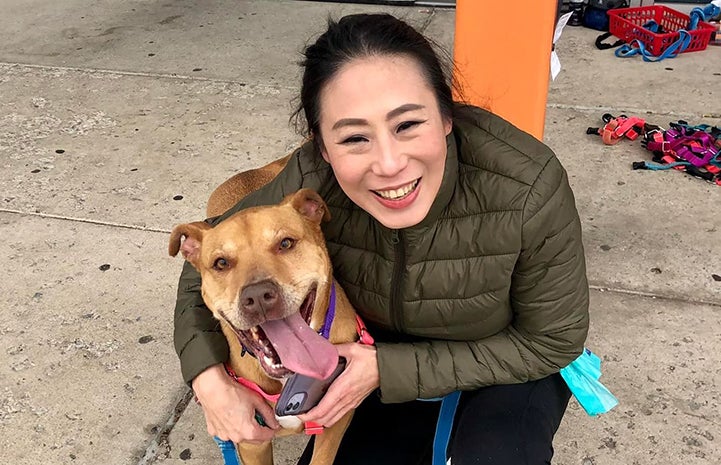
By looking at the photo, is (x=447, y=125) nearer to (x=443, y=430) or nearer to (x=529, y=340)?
(x=529, y=340)

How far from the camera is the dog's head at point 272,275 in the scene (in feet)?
6.46

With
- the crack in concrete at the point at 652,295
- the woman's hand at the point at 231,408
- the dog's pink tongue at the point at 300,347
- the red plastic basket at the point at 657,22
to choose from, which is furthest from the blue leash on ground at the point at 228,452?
the red plastic basket at the point at 657,22

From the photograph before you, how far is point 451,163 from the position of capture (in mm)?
2084

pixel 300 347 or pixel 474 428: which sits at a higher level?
pixel 300 347

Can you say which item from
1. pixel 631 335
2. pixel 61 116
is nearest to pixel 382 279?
pixel 631 335

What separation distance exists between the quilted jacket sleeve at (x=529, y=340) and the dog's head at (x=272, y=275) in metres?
0.27

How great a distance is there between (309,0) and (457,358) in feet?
20.8

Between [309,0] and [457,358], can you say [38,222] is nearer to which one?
[457,358]

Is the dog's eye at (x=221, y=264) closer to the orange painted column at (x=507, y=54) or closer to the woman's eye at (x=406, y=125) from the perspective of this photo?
the woman's eye at (x=406, y=125)

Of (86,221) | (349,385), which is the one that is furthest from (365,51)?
(86,221)

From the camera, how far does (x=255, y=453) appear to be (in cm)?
236

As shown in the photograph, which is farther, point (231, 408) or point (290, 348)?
point (231, 408)

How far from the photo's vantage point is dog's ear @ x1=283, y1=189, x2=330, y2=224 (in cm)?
221

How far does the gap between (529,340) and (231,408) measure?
911 mm
